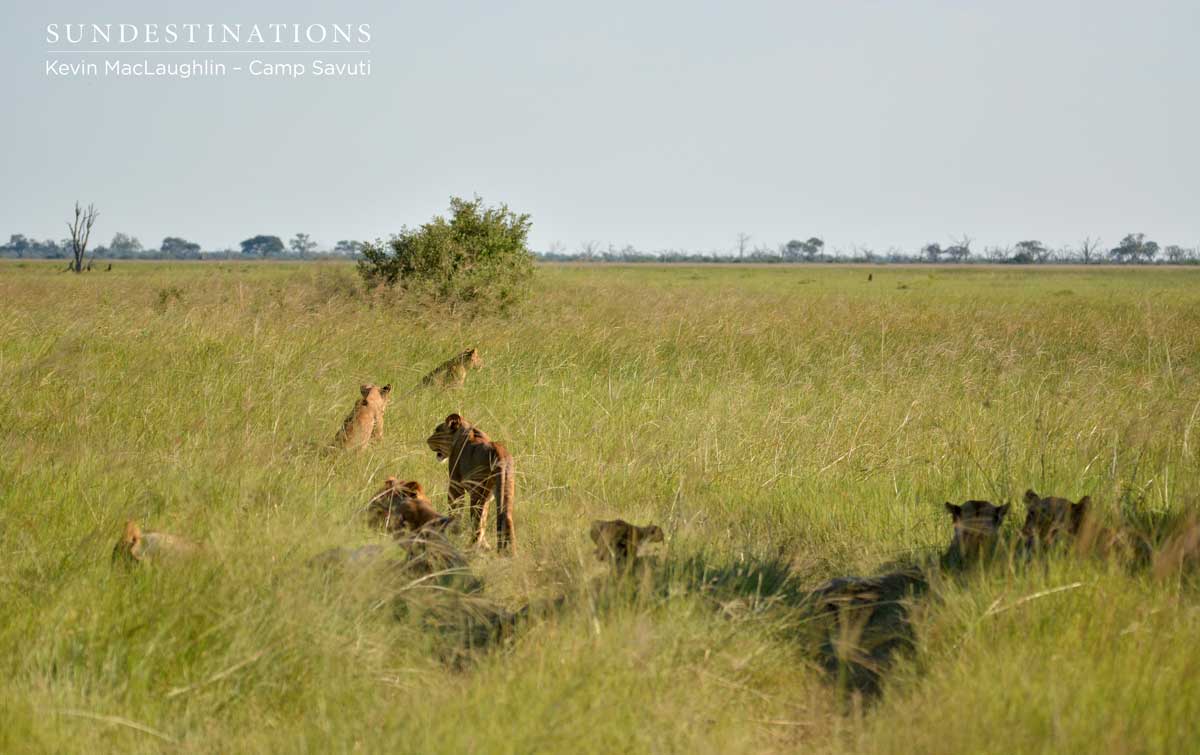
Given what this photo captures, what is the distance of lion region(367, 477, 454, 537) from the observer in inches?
156

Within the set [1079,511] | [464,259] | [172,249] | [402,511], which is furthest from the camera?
[172,249]

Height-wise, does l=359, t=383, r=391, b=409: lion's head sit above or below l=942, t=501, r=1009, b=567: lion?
above

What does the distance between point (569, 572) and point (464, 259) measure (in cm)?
1171

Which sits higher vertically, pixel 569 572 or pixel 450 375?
pixel 450 375

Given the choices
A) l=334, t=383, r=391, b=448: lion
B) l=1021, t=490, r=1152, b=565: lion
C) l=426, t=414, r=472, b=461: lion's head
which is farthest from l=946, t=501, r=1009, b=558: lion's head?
l=334, t=383, r=391, b=448: lion

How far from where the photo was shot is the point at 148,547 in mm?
3537

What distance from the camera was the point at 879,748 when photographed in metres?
2.57

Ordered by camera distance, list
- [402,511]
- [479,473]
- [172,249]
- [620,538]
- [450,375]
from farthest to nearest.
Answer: [172,249], [450,375], [479,473], [402,511], [620,538]

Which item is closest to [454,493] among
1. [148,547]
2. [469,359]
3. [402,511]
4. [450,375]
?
[402,511]

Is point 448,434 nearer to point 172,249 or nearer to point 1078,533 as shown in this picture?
point 1078,533

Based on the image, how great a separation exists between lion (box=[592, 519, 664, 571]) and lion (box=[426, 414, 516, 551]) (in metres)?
0.58

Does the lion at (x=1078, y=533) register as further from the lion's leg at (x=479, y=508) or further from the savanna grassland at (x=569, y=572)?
the lion's leg at (x=479, y=508)

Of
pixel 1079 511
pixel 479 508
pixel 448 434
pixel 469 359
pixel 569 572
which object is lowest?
pixel 569 572

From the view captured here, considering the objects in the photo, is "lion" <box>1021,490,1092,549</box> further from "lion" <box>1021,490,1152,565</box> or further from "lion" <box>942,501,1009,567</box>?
"lion" <box>942,501,1009,567</box>
